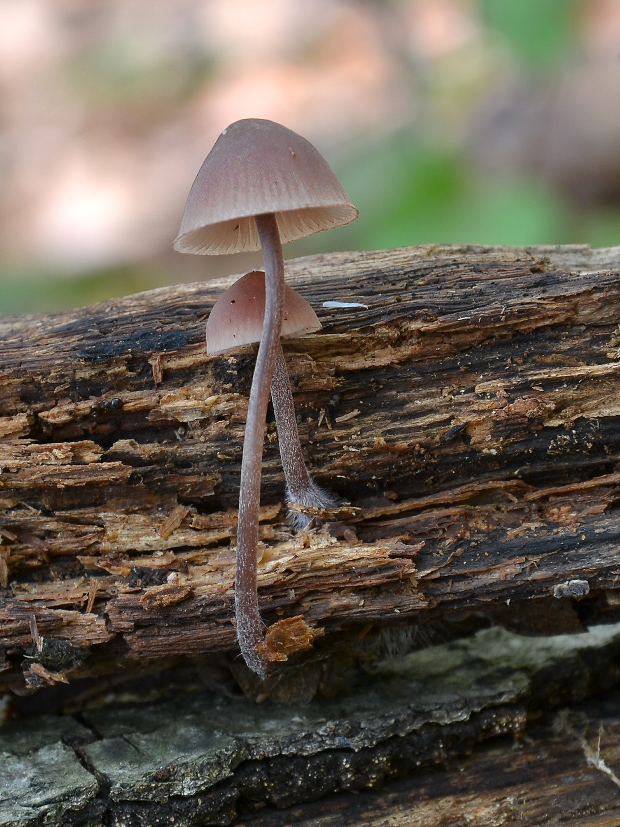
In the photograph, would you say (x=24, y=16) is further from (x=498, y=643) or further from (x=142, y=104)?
(x=498, y=643)

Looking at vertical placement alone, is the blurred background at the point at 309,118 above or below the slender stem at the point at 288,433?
above

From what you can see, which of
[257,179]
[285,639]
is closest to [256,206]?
[257,179]

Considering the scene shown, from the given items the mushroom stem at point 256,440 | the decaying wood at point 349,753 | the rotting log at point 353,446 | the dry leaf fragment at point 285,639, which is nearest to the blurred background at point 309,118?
the rotting log at point 353,446

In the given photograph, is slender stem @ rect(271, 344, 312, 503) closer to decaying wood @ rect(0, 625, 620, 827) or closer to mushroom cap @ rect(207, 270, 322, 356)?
mushroom cap @ rect(207, 270, 322, 356)

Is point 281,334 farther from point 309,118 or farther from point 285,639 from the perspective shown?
point 309,118

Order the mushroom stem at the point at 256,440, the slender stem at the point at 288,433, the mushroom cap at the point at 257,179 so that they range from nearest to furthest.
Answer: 1. the mushroom cap at the point at 257,179
2. the mushroom stem at the point at 256,440
3. the slender stem at the point at 288,433

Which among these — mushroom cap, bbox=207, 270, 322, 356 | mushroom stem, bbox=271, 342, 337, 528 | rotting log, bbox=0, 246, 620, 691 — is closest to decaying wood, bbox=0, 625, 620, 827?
rotting log, bbox=0, 246, 620, 691

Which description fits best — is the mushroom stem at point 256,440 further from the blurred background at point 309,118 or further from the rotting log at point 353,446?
the blurred background at point 309,118

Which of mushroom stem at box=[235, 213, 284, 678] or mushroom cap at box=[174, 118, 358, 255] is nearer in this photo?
mushroom cap at box=[174, 118, 358, 255]

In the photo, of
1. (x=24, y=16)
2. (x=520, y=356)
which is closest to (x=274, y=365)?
(x=520, y=356)
